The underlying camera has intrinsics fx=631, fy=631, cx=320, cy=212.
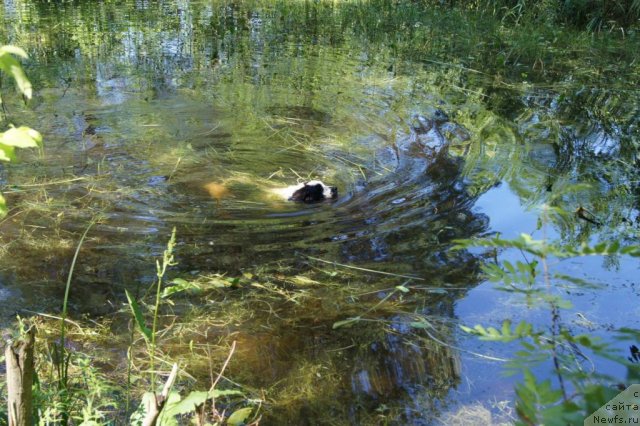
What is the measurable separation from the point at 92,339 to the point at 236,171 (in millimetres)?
2951

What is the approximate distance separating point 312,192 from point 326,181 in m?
0.67

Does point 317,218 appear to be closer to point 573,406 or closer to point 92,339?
point 92,339

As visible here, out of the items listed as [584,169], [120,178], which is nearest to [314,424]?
[120,178]

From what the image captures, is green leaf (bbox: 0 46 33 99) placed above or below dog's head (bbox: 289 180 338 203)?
above

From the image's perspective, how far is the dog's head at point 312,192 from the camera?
5363 millimetres

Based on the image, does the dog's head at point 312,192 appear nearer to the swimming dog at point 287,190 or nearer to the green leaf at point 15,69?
the swimming dog at point 287,190

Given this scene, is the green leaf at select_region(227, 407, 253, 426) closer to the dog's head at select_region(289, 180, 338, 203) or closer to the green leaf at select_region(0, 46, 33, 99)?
the green leaf at select_region(0, 46, 33, 99)

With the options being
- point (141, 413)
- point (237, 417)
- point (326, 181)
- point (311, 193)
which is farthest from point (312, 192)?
point (141, 413)

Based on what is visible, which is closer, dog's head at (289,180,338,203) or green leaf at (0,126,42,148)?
green leaf at (0,126,42,148)

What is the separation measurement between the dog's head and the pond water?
0.44ft

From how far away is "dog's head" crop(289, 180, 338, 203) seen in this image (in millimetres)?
5363

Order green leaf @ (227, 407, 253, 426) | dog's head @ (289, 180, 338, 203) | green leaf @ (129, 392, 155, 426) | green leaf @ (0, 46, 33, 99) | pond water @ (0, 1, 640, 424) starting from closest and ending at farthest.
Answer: green leaf @ (0, 46, 33, 99), green leaf @ (129, 392, 155, 426), green leaf @ (227, 407, 253, 426), pond water @ (0, 1, 640, 424), dog's head @ (289, 180, 338, 203)

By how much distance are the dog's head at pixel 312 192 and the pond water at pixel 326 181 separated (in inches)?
5.3

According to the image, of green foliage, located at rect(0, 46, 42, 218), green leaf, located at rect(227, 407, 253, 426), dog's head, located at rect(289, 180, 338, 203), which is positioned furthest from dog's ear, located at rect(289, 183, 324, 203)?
green foliage, located at rect(0, 46, 42, 218)
